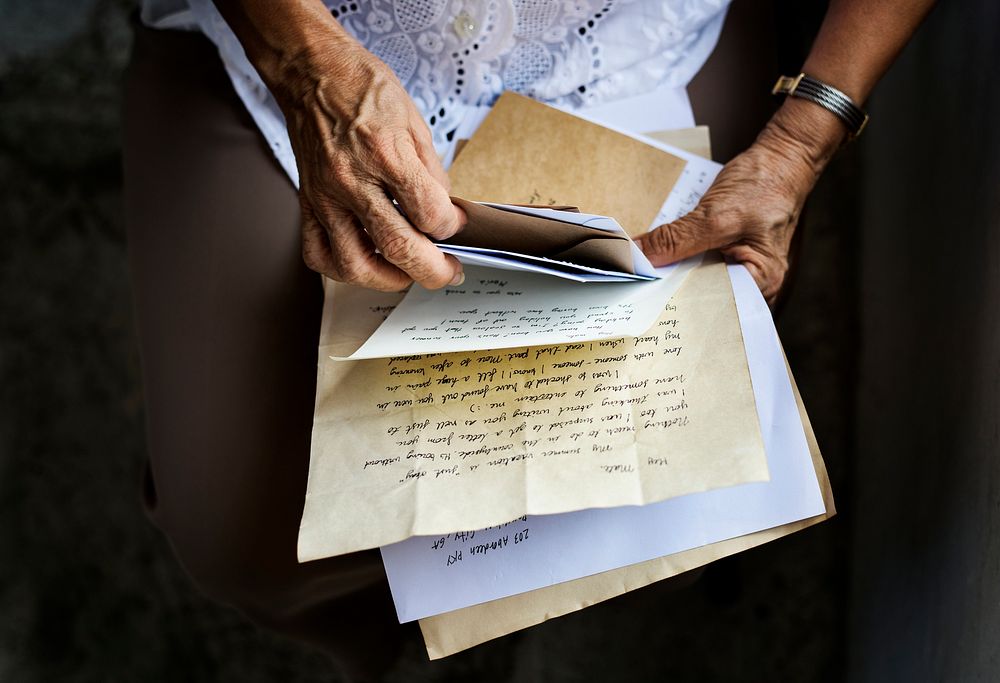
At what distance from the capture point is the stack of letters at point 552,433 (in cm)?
60

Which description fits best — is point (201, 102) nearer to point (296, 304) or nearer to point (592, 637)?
point (296, 304)

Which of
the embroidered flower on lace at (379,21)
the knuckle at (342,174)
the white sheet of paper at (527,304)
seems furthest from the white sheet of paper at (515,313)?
the embroidered flower on lace at (379,21)

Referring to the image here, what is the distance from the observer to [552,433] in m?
0.63

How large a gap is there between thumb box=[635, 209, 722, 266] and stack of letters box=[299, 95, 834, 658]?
0.02 m

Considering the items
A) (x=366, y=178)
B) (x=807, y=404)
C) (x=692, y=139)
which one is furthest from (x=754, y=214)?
(x=807, y=404)

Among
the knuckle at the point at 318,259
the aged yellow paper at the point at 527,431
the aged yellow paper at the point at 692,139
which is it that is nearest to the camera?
the aged yellow paper at the point at 527,431

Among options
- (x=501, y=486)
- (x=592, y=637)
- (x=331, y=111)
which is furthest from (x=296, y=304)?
(x=592, y=637)

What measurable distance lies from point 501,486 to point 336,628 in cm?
49

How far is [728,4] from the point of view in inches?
34.3

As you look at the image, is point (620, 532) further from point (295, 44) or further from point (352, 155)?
point (295, 44)

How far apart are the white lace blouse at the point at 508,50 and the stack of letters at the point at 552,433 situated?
0.25 metres

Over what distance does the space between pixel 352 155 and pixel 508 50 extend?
0.83 feet

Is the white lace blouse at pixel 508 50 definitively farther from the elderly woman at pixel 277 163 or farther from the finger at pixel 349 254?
the finger at pixel 349 254

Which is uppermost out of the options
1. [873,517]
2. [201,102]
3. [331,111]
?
[331,111]
